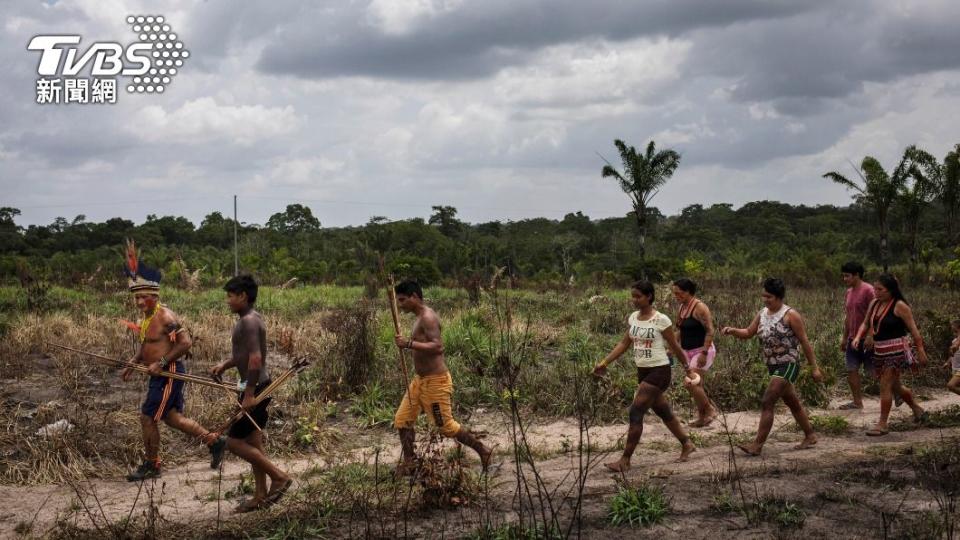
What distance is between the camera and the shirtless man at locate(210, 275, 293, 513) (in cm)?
581

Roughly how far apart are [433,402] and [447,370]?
10.7 inches

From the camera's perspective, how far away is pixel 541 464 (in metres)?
7.20

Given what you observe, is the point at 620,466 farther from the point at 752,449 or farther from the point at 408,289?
the point at 408,289

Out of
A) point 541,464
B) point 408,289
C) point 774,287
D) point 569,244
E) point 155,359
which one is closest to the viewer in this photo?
point 408,289

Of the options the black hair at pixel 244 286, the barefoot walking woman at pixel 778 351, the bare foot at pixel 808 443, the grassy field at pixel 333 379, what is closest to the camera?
the black hair at pixel 244 286

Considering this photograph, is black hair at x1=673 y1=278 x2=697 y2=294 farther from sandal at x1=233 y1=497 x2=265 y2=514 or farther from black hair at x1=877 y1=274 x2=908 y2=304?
sandal at x1=233 y1=497 x2=265 y2=514

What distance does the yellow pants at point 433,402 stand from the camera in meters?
6.41

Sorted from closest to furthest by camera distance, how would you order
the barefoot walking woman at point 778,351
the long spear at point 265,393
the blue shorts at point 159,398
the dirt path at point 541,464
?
the long spear at point 265,393
the dirt path at point 541,464
the blue shorts at point 159,398
the barefoot walking woman at point 778,351

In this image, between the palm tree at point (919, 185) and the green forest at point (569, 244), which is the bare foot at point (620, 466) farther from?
the palm tree at point (919, 185)

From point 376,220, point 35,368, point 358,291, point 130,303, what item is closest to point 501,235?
point 376,220

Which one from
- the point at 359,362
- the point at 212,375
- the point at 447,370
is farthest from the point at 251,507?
the point at 359,362

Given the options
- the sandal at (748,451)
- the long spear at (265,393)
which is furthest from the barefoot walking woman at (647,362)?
the long spear at (265,393)

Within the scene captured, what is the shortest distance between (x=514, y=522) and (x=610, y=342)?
823 cm

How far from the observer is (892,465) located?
263 inches
